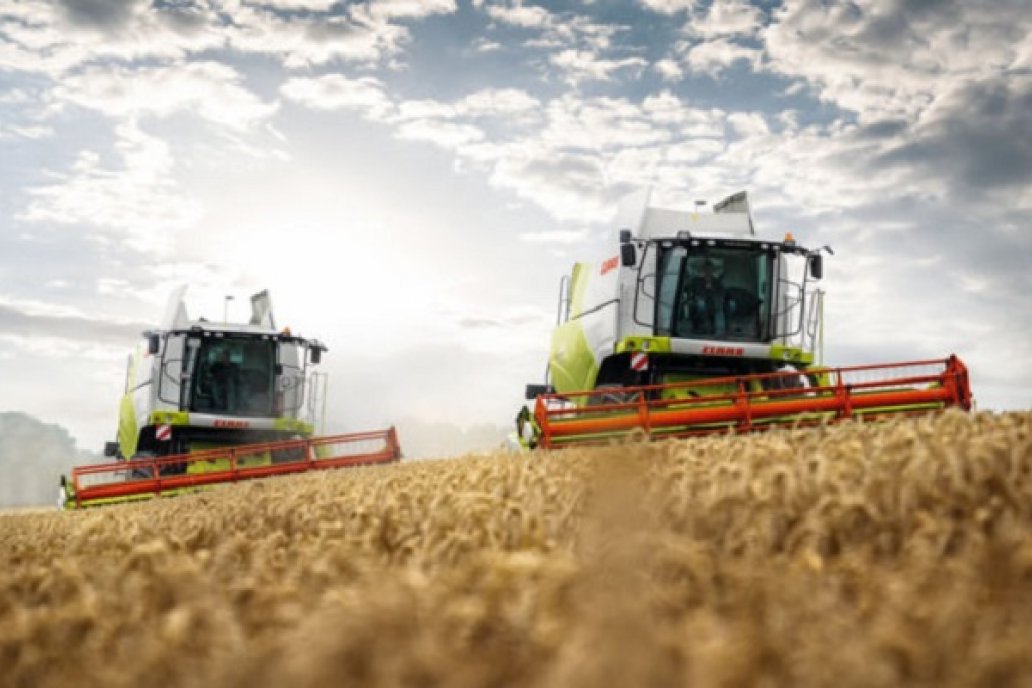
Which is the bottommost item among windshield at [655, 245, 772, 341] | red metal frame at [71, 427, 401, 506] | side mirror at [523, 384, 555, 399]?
red metal frame at [71, 427, 401, 506]

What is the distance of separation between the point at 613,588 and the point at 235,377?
1710cm

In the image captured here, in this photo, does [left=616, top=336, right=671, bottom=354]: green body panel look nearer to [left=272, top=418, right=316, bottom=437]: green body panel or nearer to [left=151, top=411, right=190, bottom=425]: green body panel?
[left=272, top=418, right=316, bottom=437]: green body panel

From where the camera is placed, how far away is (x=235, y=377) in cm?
1780

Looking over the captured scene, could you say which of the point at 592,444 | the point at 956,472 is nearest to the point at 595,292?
the point at 592,444

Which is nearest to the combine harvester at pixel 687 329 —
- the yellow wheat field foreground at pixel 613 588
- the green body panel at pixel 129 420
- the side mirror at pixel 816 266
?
the side mirror at pixel 816 266

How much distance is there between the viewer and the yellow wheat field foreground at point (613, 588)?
4.98 ft

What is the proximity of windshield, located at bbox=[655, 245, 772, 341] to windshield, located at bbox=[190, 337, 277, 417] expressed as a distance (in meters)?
8.14

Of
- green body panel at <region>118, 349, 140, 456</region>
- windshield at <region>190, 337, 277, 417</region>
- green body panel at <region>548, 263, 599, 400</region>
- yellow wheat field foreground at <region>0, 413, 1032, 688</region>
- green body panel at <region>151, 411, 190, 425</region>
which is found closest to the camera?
yellow wheat field foreground at <region>0, 413, 1032, 688</region>

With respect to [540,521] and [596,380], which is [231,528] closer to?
[540,521]

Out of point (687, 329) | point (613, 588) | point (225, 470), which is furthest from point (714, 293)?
point (613, 588)

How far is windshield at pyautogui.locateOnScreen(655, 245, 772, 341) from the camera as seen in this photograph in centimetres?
1238

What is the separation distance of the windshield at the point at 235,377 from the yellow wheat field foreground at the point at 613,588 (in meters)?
12.4

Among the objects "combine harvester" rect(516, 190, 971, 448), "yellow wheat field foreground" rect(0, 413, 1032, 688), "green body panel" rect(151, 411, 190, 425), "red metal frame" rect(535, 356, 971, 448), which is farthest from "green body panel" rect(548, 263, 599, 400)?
Answer: "yellow wheat field foreground" rect(0, 413, 1032, 688)

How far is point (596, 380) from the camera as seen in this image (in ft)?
44.7
